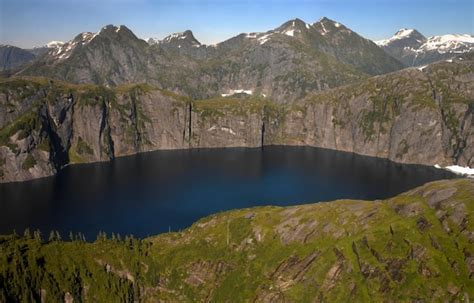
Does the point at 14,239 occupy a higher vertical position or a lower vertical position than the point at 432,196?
lower

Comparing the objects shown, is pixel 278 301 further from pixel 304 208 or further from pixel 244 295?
pixel 304 208

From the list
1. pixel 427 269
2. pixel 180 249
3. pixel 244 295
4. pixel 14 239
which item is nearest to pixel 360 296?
pixel 427 269

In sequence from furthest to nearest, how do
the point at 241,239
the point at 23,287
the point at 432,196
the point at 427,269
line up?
the point at 241,239, the point at 432,196, the point at 23,287, the point at 427,269

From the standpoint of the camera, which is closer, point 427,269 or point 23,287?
point 427,269

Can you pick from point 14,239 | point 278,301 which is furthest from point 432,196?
point 14,239

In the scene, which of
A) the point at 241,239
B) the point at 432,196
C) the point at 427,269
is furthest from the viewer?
the point at 241,239

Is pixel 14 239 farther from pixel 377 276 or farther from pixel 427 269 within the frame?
pixel 427 269

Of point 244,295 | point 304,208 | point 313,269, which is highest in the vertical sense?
point 304,208
